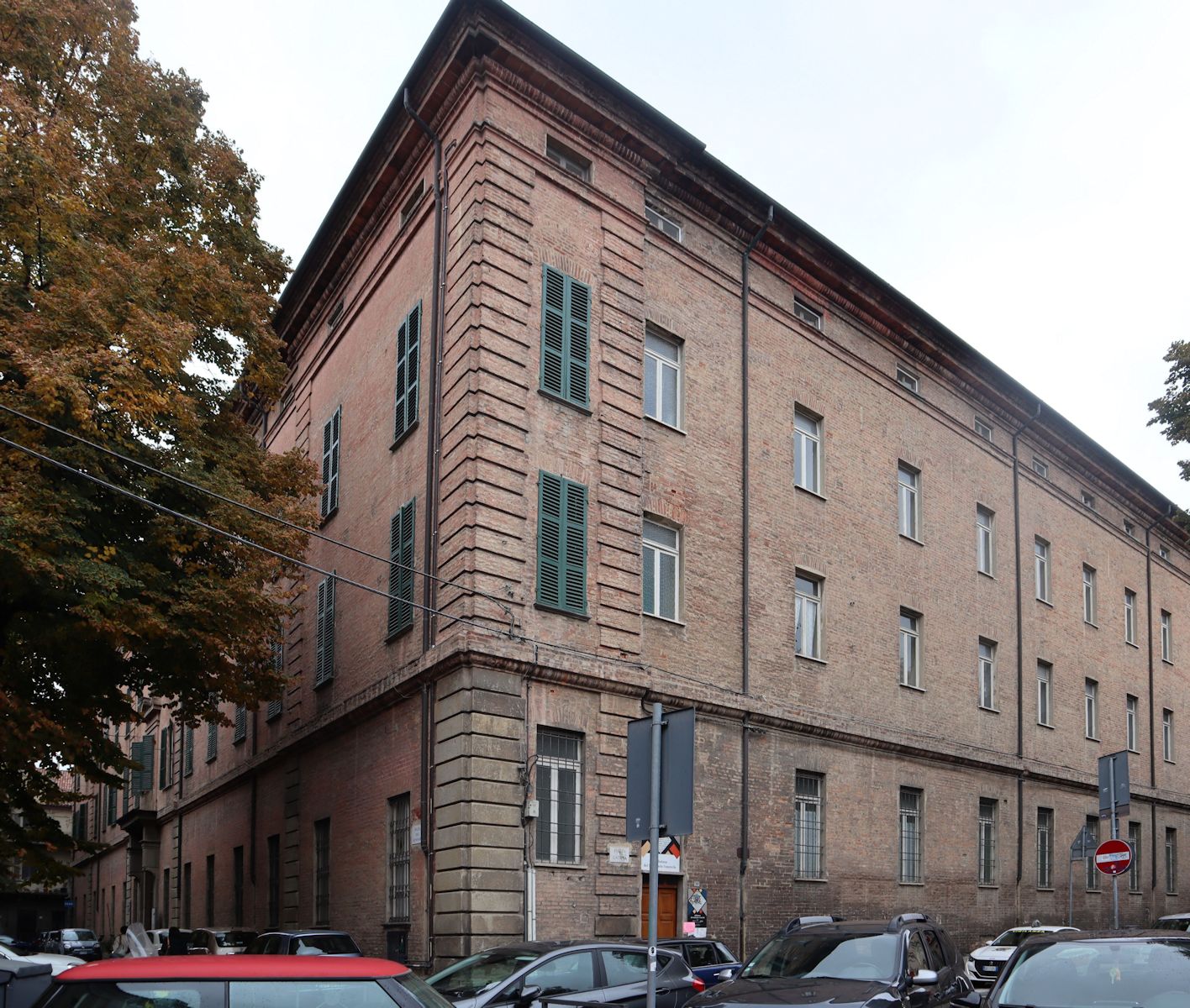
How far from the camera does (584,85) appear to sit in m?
21.8

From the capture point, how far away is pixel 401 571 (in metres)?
21.7

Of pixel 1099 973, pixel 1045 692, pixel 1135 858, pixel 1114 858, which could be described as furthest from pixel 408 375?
pixel 1135 858

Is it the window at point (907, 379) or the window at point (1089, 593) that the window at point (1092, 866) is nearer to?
the window at point (1089, 593)

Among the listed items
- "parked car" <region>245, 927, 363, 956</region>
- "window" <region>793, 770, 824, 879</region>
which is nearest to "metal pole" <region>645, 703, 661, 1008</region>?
"parked car" <region>245, 927, 363, 956</region>

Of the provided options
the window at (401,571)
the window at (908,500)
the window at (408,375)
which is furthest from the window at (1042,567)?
the window at (401,571)

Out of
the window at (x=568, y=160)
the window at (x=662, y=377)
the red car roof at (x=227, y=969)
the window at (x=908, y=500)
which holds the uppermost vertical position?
the window at (x=568, y=160)

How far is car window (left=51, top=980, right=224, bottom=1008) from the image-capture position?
6836 millimetres

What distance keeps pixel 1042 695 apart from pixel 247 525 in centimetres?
2252

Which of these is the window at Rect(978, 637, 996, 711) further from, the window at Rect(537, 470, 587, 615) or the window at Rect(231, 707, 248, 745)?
the window at Rect(231, 707, 248, 745)

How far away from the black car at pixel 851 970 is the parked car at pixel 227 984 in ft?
15.1

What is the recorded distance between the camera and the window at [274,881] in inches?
1057

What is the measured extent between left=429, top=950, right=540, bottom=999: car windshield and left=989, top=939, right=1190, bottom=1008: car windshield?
16.9ft

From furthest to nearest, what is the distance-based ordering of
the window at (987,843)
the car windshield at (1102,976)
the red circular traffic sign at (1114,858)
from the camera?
the window at (987,843) < the red circular traffic sign at (1114,858) < the car windshield at (1102,976)

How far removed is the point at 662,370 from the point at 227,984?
1734 cm
